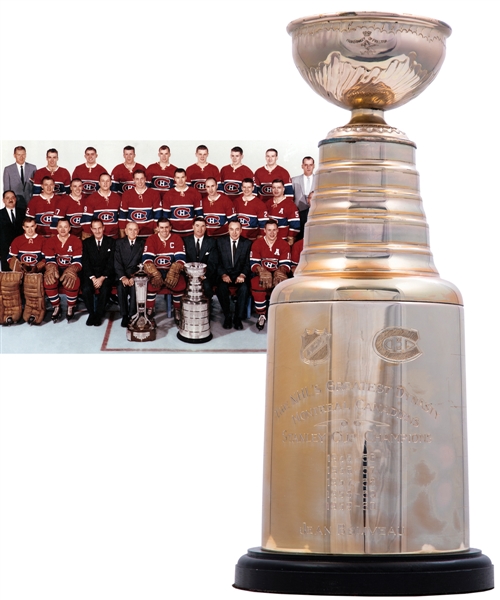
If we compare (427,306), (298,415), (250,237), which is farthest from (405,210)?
(250,237)

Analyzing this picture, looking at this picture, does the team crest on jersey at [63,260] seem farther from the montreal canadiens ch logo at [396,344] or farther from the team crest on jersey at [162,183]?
the montreal canadiens ch logo at [396,344]

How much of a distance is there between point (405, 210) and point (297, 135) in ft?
3.87

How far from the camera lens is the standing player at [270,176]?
3766mm

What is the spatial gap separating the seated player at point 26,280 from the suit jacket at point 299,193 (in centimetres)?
91

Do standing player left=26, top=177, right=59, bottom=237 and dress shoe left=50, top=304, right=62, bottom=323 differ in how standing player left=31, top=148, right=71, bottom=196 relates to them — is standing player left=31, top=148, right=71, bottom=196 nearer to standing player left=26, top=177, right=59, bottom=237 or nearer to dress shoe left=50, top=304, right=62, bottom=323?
standing player left=26, top=177, right=59, bottom=237

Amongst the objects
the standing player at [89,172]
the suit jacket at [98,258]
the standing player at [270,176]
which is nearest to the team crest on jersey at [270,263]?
the standing player at [270,176]

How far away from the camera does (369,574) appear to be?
7.95 feet

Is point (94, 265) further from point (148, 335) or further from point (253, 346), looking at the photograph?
point (253, 346)

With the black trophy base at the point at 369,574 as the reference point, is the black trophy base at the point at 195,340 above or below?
above

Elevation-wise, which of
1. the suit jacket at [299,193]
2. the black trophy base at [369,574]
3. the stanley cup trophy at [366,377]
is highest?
the suit jacket at [299,193]

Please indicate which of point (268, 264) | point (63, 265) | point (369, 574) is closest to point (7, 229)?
point (63, 265)

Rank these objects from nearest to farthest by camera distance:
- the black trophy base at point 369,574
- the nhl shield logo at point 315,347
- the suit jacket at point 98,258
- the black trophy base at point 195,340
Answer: the black trophy base at point 369,574 < the nhl shield logo at point 315,347 < the black trophy base at point 195,340 < the suit jacket at point 98,258

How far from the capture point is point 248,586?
8.32 feet

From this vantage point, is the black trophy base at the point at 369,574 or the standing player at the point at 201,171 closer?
the black trophy base at the point at 369,574
